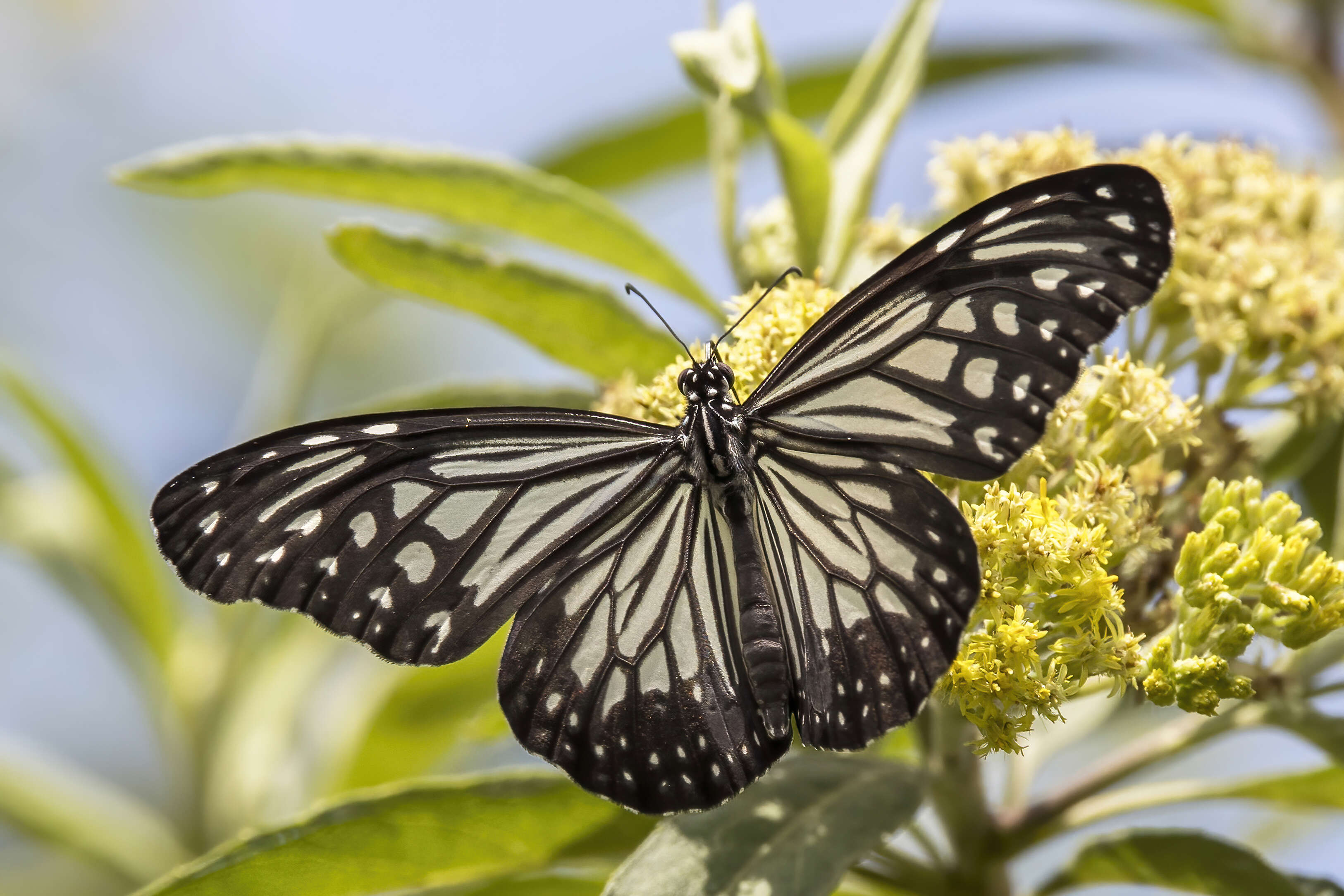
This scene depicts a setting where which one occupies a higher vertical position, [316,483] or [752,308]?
[752,308]

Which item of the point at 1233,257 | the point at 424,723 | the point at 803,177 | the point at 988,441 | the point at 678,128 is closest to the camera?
the point at 988,441

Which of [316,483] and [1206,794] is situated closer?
[316,483]

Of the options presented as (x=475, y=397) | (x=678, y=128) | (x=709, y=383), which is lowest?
→ (x=709, y=383)

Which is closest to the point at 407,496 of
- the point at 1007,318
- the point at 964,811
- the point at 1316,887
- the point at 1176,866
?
the point at 1007,318

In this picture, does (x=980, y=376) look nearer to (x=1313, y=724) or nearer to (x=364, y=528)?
(x=1313, y=724)

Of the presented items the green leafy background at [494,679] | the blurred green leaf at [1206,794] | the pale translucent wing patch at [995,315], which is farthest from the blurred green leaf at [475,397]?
the blurred green leaf at [1206,794]

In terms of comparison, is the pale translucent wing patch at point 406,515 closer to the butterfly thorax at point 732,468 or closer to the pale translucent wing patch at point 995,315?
the butterfly thorax at point 732,468

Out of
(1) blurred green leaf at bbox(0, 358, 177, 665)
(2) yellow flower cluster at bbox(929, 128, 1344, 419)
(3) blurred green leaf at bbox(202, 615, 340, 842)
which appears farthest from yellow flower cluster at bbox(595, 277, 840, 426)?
(1) blurred green leaf at bbox(0, 358, 177, 665)

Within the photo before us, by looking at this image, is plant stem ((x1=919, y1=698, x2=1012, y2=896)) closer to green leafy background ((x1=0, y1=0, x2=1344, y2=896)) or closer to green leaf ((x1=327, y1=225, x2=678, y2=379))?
green leafy background ((x1=0, y1=0, x2=1344, y2=896))
